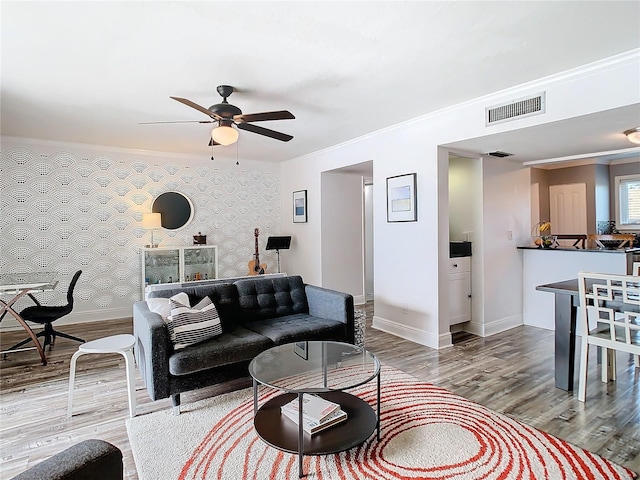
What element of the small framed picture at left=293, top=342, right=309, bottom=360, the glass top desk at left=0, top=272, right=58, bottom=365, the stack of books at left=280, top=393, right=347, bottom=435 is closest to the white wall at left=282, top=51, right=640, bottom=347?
the small framed picture at left=293, top=342, right=309, bottom=360

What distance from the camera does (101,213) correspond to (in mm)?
5371

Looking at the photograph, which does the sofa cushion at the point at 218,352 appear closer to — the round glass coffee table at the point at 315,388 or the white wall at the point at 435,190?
the round glass coffee table at the point at 315,388

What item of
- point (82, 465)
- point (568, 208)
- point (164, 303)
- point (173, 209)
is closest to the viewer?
point (82, 465)

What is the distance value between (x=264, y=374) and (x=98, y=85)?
2.76 m

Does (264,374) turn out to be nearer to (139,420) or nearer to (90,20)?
(139,420)

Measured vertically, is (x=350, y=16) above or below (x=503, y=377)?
above

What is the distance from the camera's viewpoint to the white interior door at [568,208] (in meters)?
6.51

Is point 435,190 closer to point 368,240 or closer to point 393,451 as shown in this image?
point 393,451

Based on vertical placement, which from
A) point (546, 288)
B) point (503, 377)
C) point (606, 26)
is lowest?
point (503, 377)

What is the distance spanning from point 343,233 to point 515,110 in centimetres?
339

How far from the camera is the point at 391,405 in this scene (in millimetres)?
2629

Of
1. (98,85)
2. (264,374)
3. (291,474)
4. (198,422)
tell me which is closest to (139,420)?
(198,422)

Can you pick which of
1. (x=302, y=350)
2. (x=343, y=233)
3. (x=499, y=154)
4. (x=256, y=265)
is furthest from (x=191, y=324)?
(x=499, y=154)

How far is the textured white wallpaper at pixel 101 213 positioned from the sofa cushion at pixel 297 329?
3.16 metres
